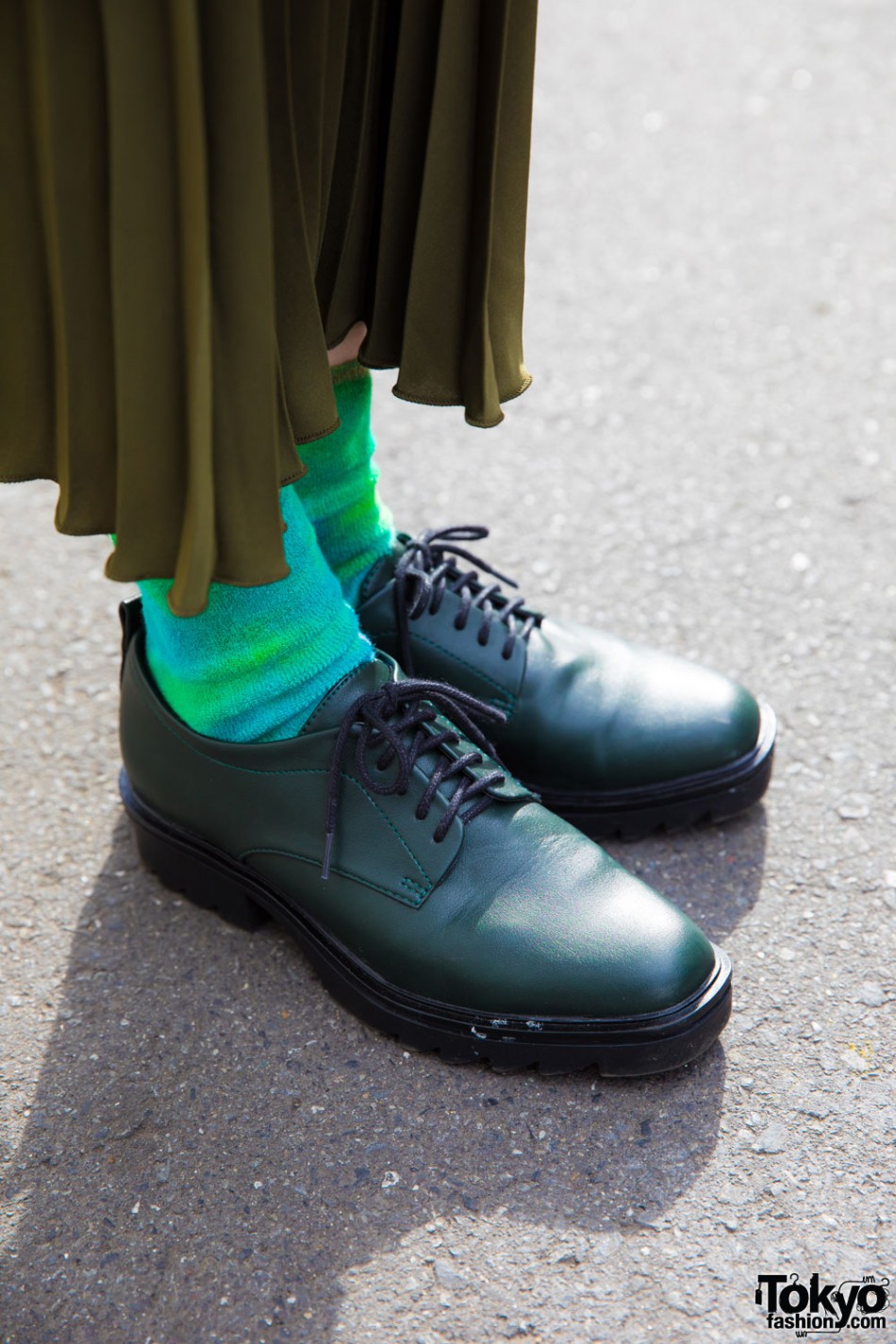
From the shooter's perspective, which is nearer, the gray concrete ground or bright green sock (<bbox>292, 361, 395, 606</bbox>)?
the gray concrete ground

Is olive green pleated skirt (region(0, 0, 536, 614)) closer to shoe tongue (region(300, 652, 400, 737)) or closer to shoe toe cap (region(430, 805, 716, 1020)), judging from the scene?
shoe tongue (region(300, 652, 400, 737))

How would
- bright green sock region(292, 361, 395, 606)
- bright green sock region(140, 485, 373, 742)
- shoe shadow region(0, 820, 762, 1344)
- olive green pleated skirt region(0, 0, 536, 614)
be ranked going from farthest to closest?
1. bright green sock region(292, 361, 395, 606)
2. bright green sock region(140, 485, 373, 742)
3. shoe shadow region(0, 820, 762, 1344)
4. olive green pleated skirt region(0, 0, 536, 614)

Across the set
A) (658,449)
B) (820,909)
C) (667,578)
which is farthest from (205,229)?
(658,449)

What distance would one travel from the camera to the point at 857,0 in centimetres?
325

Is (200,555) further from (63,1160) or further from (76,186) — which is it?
(63,1160)

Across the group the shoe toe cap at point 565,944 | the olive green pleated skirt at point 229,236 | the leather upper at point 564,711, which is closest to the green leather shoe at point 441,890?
the shoe toe cap at point 565,944

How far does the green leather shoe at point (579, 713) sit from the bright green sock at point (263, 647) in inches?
5.7

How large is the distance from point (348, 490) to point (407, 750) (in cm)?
27

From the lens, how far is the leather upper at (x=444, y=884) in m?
1.02

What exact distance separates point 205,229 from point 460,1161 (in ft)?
2.31

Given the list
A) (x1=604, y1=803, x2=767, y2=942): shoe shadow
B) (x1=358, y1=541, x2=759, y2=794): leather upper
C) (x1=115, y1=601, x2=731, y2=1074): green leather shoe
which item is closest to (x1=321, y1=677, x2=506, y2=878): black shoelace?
(x1=115, y1=601, x2=731, y2=1074): green leather shoe

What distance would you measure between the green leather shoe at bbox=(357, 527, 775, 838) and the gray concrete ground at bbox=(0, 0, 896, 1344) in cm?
7

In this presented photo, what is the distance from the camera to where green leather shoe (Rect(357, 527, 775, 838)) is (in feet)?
4.07

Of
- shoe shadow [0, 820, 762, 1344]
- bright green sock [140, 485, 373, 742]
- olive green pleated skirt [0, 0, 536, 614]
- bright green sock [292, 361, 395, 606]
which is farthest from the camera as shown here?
bright green sock [292, 361, 395, 606]
